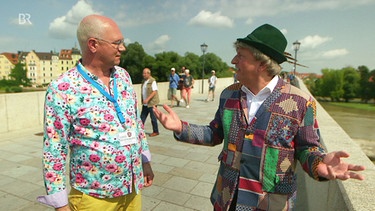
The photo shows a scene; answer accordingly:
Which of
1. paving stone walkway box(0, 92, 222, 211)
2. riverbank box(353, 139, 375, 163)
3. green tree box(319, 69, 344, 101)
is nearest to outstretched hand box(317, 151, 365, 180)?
paving stone walkway box(0, 92, 222, 211)

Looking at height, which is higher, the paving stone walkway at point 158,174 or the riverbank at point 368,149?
the paving stone walkway at point 158,174

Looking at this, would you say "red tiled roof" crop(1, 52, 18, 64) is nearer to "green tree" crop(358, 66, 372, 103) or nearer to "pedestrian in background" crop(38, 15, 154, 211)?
"pedestrian in background" crop(38, 15, 154, 211)

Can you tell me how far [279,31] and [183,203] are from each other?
278 centimetres

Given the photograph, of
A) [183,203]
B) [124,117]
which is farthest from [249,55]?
[183,203]

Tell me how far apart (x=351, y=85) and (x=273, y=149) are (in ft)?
325

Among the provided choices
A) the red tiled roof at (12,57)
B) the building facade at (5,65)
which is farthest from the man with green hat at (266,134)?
the red tiled roof at (12,57)

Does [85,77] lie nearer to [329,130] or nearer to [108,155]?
[108,155]

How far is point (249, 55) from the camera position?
1.72 meters

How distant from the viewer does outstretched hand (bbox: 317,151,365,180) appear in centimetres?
129

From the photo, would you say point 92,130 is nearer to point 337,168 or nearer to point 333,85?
point 337,168

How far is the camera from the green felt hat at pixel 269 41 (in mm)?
1635

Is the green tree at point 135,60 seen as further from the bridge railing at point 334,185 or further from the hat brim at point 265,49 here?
the hat brim at point 265,49

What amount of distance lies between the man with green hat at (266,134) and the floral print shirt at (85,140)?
76 centimetres

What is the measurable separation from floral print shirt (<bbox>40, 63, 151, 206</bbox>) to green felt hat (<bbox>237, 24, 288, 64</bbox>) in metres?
1.05
